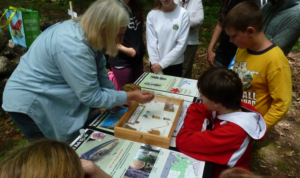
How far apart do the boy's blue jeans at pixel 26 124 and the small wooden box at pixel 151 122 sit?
72cm

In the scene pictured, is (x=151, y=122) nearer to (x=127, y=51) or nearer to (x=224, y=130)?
(x=224, y=130)

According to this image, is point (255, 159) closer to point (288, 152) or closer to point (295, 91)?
point (288, 152)

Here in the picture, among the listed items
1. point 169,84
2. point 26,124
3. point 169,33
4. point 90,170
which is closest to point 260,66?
point 169,84

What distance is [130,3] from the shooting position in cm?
265

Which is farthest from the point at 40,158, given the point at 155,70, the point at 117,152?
the point at 155,70

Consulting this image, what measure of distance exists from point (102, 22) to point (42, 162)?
3.37 ft

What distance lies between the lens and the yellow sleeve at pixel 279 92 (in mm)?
1730

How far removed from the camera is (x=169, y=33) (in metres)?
2.74

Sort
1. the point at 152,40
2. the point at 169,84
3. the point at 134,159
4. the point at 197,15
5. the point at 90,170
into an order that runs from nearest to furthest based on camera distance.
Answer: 1. the point at 90,170
2. the point at 134,159
3. the point at 169,84
4. the point at 152,40
5. the point at 197,15

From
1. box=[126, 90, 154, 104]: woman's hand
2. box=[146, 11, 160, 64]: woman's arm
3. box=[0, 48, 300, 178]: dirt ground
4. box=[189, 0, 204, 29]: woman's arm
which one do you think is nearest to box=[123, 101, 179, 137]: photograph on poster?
box=[126, 90, 154, 104]: woman's hand

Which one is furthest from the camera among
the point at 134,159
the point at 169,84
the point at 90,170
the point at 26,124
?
the point at 169,84

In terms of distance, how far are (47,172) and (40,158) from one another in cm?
6

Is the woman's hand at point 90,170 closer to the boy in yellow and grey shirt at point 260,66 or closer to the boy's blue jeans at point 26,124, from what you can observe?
the boy's blue jeans at point 26,124

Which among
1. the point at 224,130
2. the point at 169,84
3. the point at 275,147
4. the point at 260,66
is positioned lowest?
the point at 275,147
